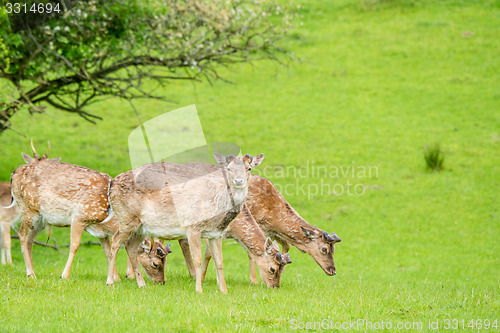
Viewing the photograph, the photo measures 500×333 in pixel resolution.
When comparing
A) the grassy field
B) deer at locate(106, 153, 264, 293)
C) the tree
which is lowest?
the grassy field

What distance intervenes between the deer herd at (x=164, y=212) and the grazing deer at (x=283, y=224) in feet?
0.06

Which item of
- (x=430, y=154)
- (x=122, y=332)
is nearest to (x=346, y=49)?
(x=430, y=154)

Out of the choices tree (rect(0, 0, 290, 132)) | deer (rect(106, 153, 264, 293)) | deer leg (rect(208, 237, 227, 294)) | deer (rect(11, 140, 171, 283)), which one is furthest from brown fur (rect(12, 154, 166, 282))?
tree (rect(0, 0, 290, 132))

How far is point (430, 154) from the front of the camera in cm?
2164

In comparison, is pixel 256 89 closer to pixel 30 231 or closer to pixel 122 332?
pixel 30 231

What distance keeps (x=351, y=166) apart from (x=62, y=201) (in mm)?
14094

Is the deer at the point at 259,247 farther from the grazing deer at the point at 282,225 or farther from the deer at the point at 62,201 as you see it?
the deer at the point at 62,201

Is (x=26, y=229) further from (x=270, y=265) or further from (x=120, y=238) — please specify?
(x=270, y=265)

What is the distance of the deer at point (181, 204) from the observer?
29.2 feet

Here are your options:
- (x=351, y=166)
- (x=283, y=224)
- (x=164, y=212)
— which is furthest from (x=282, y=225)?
(x=351, y=166)

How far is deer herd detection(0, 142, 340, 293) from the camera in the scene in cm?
898

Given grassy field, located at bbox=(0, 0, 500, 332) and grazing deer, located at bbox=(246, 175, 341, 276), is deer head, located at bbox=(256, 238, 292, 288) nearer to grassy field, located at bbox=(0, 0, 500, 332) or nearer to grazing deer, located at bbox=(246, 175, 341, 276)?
grassy field, located at bbox=(0, 0, 500, 332)

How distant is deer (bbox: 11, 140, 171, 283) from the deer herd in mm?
16

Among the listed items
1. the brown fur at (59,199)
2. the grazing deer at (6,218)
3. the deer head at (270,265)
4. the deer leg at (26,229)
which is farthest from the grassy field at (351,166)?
the grazing deer at (6,218)
